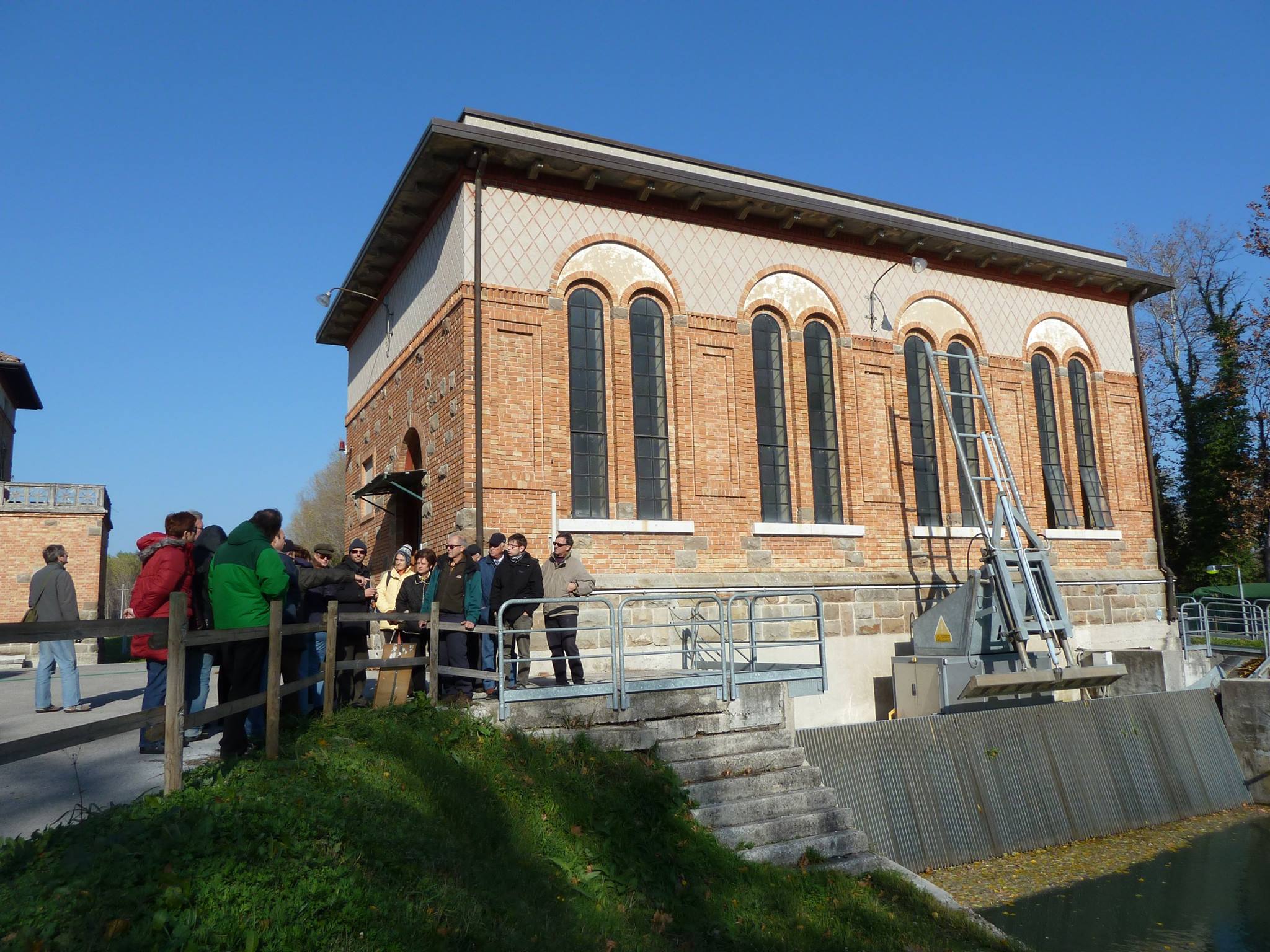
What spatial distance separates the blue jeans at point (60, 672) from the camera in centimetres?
989

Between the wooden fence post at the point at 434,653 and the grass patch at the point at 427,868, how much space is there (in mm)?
626

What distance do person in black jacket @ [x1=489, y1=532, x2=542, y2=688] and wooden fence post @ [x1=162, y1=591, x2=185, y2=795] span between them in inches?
155

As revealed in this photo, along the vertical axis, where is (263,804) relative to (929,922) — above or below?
above

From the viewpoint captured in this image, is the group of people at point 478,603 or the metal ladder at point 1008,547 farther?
the metal ladder at point 1008,547

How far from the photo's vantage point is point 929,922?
731 centimetres

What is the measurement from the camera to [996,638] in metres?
14.7

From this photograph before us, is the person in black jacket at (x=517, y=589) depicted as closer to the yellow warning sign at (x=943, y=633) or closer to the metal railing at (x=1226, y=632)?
the yellow warning sign at (x=943, y=633)

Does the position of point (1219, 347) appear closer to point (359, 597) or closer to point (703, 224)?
point (703, 224)

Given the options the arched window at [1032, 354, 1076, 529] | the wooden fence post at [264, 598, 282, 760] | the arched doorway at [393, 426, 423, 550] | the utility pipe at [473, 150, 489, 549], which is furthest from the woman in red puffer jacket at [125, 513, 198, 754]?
the arched window at [1032, 354, 1076, 529]

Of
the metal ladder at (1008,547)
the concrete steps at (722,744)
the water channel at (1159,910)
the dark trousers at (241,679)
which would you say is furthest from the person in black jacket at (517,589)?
the metal ladder at (1008,547)

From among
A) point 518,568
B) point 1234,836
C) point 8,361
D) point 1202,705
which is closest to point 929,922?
point 518,568

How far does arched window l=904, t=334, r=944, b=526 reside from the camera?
55.8 ft

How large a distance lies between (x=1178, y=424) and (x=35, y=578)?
113 ft

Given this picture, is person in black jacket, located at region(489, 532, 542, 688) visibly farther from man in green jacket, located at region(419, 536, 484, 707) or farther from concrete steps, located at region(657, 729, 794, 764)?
concrete steps, located at region(657, 729, 794, 764)
